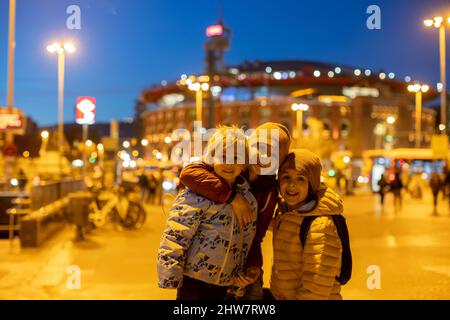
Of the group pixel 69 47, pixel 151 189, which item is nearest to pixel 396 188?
pixel 151 189

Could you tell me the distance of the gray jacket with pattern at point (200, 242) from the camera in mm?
3242

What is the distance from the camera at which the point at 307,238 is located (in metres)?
3.24

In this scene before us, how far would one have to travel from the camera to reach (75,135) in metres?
93.1

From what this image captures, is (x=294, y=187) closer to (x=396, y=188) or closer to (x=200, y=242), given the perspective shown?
(x=200, y=242)

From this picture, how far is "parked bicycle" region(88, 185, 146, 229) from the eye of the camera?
622 inches

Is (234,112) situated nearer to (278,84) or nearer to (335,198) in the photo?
(278,84)

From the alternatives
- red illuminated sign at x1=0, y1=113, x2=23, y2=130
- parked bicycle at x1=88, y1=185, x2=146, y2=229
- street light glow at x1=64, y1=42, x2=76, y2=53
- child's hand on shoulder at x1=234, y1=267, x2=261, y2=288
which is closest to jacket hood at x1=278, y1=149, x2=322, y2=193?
child's hand on shoulder at x1=234, y1=267, x2=261, y2=288

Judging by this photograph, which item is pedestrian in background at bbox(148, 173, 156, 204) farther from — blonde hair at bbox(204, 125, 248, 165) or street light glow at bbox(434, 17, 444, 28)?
blonde hair at bbox(204, 125, 248, 165)

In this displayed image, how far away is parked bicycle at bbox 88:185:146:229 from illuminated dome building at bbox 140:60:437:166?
80.7 m

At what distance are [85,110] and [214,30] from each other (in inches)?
3179

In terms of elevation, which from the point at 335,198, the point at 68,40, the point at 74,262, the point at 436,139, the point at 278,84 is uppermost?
the point at 278,84

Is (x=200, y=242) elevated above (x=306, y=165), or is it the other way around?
(x=306, y=165)
